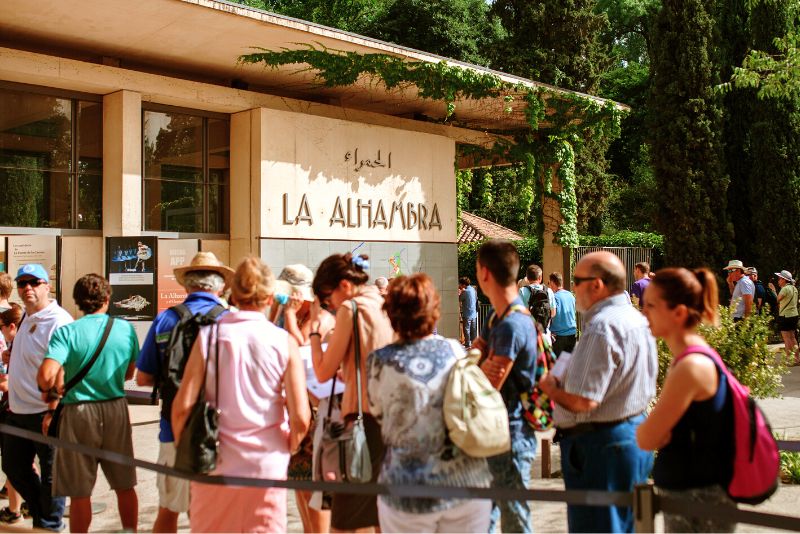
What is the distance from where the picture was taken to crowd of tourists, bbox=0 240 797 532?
128 inches

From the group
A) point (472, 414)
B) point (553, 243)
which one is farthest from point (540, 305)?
point (472, 414)

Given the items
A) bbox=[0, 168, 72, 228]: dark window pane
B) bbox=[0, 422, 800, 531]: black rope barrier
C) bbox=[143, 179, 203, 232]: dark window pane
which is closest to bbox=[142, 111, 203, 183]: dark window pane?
bbox=[143, 179, 203, 232]: dark window pane

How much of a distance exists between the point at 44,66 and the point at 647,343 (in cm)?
1112

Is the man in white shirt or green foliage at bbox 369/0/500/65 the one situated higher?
green foliage at bbox 369/0/500/65

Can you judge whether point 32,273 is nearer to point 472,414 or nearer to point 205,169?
point 472,414

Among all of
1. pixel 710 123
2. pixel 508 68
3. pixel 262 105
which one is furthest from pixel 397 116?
pixel 508 68

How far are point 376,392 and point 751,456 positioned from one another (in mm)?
1465

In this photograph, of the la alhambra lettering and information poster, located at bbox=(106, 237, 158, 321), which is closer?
information poster, located at bbox=(106, 237, 158, 321)

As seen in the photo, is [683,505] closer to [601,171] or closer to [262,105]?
[262,105]

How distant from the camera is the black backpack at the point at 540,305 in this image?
476 inches

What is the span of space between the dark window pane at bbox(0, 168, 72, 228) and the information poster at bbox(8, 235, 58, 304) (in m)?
0.26

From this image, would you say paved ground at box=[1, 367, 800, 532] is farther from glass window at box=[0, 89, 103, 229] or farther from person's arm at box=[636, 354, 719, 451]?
glass window at box=[0, 89, 103, 229]

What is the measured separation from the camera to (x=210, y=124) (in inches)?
583

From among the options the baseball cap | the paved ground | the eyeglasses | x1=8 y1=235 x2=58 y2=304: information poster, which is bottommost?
the paved ground
